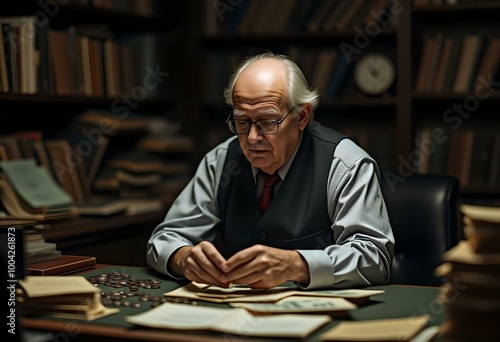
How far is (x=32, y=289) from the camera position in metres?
1.71

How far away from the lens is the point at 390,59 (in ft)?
12.6

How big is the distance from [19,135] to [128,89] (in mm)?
754

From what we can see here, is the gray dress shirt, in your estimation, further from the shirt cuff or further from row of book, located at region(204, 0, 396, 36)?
row of book, located at region(204, 0, 396, 36)

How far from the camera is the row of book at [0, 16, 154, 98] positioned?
3068 millimetres

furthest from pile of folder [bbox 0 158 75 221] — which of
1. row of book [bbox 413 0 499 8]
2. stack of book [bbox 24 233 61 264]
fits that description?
row of book [bbox 413 0 499 8]

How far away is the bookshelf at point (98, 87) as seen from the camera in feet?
10.3

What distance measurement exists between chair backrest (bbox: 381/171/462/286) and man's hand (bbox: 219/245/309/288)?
1.92 feet

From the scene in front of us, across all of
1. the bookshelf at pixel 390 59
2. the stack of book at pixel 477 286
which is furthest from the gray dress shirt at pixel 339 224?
the bookshelf at pixel 390 59

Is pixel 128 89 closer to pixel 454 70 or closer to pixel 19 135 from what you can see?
pixel 19 135

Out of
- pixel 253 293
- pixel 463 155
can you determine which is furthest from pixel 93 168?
pixel 253 293

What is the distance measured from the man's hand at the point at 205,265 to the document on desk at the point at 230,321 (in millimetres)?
202

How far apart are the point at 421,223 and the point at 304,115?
0.50 metres

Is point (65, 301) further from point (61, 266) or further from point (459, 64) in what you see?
point (459, 64)

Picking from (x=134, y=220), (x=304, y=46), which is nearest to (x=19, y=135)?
(x=134, y=220)
